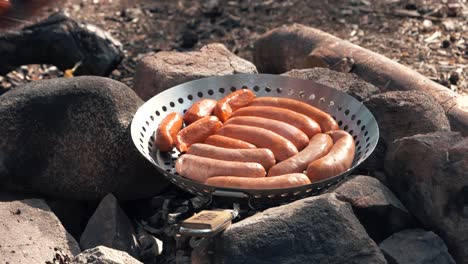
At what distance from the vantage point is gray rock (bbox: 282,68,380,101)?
15.4 ft

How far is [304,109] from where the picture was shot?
4348mm

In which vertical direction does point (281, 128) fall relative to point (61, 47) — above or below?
above

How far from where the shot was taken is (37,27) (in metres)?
6.25

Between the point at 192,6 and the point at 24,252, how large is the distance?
512cm

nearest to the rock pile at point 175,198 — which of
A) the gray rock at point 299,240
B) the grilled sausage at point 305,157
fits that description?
the gray rock at point 299,240

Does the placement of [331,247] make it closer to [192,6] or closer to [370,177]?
[370,177]

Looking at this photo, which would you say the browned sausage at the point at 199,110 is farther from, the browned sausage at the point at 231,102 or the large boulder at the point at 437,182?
the large boulder at the point at 437,182

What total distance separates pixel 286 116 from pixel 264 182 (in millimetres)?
767

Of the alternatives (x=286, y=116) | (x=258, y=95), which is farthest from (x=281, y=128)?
(x=258, y=95)

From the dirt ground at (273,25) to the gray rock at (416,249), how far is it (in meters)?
3.19

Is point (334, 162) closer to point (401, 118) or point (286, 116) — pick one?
point (286, 116)

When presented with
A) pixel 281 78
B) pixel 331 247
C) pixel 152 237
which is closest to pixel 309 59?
pixel 281 78

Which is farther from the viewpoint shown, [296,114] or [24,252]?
[296,114]

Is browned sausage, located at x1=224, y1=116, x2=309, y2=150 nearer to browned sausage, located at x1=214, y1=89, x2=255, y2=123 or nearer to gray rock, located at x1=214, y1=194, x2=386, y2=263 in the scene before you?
browned sausage, located at x1=214, y1=89, x2=255, y2=123
